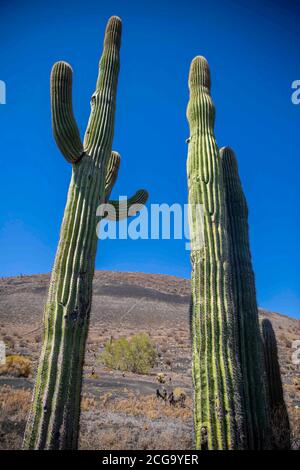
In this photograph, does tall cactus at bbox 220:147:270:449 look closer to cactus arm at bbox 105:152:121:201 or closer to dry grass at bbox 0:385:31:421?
cactus arm at bbox 105:152:121:201

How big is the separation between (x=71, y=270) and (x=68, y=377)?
1.27m

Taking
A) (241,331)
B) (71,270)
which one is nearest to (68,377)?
(71,270)

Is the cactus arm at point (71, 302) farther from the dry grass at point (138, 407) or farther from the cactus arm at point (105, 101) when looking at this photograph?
the dry grass at point (138, 407)

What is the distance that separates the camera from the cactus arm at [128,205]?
628 cm

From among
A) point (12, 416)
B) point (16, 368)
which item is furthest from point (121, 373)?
point (12, 416)

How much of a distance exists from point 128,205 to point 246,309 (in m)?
2.90

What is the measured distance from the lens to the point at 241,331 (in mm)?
4848

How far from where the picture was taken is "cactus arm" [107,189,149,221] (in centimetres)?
628

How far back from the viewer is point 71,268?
4.43m

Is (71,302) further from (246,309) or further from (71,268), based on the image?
(246,309)

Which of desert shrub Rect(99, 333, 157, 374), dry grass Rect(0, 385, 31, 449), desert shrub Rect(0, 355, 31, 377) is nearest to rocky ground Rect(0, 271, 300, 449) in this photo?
dry grass Rect(0, 385, 31, 449)

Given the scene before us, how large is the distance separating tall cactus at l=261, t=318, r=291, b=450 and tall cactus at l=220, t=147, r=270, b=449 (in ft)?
6.71

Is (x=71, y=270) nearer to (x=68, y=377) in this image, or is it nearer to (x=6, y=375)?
(x=68, y=377)
